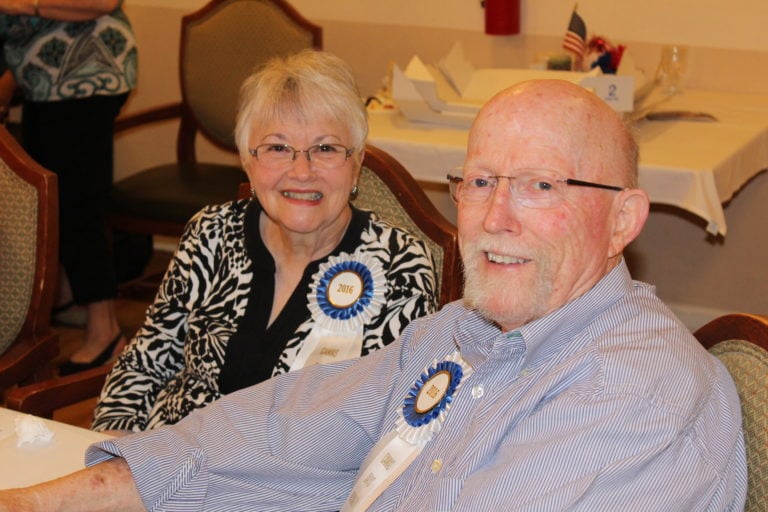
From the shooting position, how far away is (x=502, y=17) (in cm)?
467

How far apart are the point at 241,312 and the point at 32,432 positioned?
23.8 inches

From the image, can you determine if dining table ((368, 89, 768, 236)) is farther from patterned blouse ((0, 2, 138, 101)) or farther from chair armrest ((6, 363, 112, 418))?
chair armrest ((6, 363, 112, 418))

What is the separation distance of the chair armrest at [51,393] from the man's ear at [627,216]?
1.19m

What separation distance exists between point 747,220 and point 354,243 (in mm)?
2667

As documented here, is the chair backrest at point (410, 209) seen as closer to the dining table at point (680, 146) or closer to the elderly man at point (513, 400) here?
the elderly man at point (513, 400)

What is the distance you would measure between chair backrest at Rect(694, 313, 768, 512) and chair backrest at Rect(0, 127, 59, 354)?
1647mm

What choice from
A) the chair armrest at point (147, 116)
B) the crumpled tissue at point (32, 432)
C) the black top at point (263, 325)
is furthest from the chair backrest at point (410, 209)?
the chair armrest at point (147, 116)

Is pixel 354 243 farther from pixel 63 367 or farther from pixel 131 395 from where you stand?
pixel 63 367

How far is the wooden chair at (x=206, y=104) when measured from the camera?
14.6ft

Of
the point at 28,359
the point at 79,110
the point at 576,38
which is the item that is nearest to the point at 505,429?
the point at 28,359

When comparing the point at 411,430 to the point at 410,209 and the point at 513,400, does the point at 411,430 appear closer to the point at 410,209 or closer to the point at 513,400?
the point at 513,400

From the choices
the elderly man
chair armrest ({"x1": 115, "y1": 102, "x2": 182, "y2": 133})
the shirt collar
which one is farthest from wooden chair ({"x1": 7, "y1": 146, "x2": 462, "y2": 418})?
chair armrest ({"x1": 115, "y1": 102, "x2": 182, "y2": 133})

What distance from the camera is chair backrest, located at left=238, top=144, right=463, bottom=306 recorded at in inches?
92.6

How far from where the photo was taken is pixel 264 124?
2.39 m
